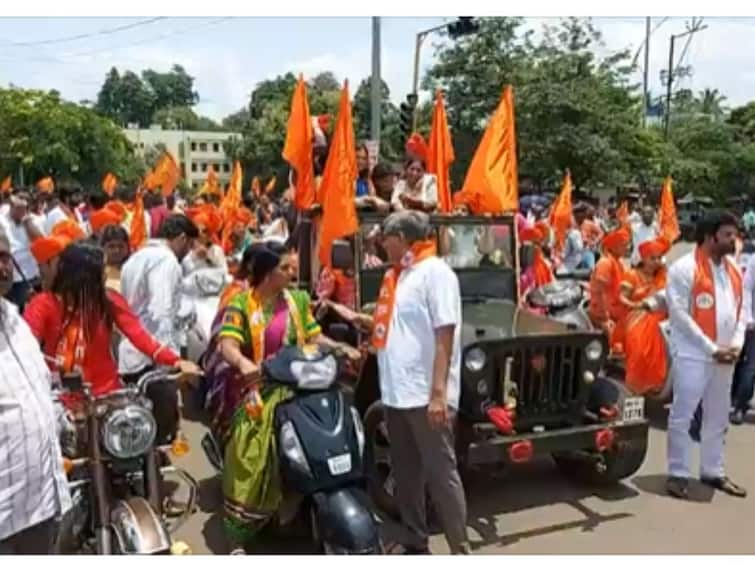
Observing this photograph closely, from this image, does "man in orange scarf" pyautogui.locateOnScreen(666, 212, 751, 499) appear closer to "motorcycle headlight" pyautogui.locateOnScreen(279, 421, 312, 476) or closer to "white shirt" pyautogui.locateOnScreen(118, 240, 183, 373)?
"motorcycle headlight" pyautogui.locateOnScreen(279, 421, 312, 476)

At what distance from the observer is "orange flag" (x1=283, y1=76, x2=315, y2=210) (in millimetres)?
6543

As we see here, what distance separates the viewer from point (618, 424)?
503 cm

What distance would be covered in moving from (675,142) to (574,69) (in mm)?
13332

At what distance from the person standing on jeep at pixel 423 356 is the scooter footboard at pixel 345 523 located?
1.57ft

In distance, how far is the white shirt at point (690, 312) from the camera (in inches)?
207

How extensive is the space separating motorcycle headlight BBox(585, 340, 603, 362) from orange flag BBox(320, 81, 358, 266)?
1.69 meters

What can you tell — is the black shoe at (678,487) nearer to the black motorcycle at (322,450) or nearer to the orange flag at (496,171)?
the orange flag at (496,171)

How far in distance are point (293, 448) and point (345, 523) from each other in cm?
41

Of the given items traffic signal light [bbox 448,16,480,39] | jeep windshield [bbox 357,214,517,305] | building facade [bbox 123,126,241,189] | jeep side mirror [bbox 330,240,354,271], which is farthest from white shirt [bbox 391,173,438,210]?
building facade [bbox 123,126,241,189]

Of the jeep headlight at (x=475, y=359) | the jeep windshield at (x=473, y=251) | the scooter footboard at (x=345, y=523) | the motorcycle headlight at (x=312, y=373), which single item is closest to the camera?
the scooter footboard at (x=345, y=523)

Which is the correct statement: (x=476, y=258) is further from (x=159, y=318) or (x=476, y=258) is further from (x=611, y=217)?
(x=611, y=217)

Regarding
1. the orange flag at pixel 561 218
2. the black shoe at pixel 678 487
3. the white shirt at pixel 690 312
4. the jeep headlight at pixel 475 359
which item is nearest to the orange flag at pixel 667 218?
the orange flag at pixel 561 218

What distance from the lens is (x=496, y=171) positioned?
21.1ft
